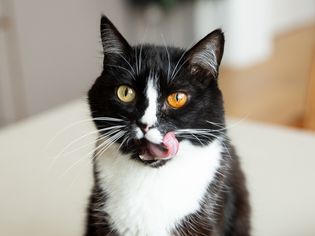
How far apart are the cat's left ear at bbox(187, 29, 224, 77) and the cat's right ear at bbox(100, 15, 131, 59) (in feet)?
0.33

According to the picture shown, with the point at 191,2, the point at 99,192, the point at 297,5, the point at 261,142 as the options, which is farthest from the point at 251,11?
the point at 99,192

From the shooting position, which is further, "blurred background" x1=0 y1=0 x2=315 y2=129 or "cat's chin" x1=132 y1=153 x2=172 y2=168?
"blurred background" x1=0 y1=0 x2=315 y2=129

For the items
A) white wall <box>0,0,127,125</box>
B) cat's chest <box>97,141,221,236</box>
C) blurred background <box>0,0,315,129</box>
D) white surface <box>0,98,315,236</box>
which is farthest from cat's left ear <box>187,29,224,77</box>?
white wall <box>0,0,127,125</box>

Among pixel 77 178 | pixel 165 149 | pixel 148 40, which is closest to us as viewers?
pixel 165 149

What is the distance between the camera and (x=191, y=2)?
3.89m

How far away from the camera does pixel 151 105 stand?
71cm

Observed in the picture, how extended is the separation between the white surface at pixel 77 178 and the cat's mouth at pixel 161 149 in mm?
211

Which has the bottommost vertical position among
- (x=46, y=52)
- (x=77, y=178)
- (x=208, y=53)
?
(x=77, y=178)

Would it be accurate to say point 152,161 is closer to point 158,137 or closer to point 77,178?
point 158,137

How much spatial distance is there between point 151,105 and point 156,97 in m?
0.02

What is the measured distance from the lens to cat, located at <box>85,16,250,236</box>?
0.72 m

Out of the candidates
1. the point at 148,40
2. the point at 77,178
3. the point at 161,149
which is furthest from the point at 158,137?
the point at 148,40

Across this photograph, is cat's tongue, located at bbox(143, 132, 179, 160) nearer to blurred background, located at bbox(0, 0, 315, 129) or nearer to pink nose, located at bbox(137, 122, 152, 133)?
pink nose, located at bbox(137, 122, 152, 133)

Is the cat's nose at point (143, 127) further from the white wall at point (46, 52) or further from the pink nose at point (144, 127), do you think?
the white wall at point (46, 52)
